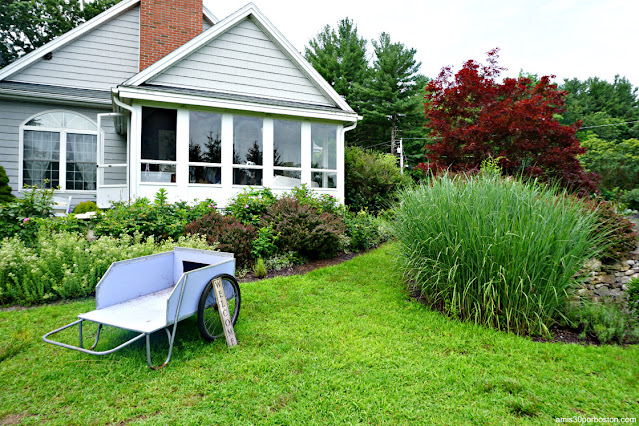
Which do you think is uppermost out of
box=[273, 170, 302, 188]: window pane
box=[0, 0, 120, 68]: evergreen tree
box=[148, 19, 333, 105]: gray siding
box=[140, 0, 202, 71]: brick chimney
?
box=[0, 0, 120, 68]: evergreen tree

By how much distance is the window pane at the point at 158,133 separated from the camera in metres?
8.61

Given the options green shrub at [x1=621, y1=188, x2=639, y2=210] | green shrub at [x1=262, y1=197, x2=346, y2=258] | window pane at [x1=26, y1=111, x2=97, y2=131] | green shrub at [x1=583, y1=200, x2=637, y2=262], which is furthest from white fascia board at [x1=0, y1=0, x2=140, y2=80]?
green shrub at [x1=621, y1=188, x2=639, y2=210]

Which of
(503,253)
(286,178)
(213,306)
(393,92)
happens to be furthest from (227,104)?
(393,92)

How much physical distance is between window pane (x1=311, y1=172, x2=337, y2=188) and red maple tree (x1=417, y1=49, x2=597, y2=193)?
2733 mm

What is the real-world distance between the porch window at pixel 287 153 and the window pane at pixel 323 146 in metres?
0.52

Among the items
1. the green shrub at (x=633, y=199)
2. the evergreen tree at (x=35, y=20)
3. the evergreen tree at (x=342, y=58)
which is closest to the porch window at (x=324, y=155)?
the evergreen tree at (x=35, y=20)

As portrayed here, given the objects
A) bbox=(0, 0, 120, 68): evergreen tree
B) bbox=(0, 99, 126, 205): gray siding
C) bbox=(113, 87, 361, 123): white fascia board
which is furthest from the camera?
bbox=(0, 0, 120, 68): evergreen tree

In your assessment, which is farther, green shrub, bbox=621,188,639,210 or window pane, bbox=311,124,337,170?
green shrub, bbox=621,188,639,210

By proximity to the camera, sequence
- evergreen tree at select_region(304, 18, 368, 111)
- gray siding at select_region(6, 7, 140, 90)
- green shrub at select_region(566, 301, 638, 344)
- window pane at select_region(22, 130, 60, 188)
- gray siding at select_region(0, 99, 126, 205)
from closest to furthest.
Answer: green shrub at select_region(566, 301, 638, 344)
gray siding at select_region(0, 99, 126, 205)
window pane at select_region(22, 130, 60, 188)
gray siding at select_region(6, 7, 140, 90)
evergreen tree at select_region(304, 18, 368, 111)

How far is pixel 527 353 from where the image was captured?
339cm

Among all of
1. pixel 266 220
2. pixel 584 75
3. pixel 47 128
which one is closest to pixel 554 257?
pixel 266 220

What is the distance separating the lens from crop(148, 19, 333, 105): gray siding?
370 inches

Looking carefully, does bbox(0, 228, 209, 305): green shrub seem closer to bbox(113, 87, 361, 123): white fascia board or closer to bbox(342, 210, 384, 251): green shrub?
bbox(113, 87, 361, 123): white fascia board

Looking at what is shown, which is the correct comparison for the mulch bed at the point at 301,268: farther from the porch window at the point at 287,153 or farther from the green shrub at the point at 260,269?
the porch window at the point at 287,153
